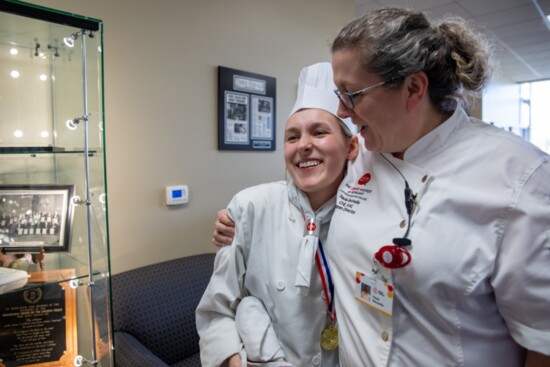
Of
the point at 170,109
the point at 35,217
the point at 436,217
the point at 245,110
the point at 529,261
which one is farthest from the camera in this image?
the point at 245,110

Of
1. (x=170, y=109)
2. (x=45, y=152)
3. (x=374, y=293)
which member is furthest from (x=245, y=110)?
(x=374, y=293)

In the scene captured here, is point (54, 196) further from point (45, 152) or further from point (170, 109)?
point (170, 109)

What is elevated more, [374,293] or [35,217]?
[35,217]

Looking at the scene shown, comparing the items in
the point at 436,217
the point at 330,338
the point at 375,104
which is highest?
the point at 375,104

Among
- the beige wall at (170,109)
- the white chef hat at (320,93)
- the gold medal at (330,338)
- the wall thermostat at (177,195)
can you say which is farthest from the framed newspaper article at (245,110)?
the gold medal at (330,338)

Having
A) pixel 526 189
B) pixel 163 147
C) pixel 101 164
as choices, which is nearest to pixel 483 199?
pixel 526 189

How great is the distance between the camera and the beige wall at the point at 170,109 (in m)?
1.85

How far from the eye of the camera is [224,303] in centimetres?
115

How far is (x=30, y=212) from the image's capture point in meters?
1.03

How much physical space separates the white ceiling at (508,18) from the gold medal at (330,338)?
2.49m

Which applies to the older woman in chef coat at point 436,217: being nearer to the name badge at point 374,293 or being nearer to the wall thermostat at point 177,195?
the name badge at point 374,293

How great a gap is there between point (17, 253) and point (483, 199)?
3.99ft

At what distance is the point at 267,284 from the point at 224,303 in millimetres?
154

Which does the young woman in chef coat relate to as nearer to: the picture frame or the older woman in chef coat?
the older woman in chef coat
